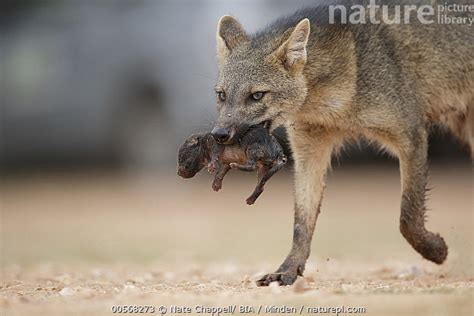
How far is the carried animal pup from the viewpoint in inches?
294

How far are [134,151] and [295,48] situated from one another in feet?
37.1

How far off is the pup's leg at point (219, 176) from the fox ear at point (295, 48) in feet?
3.67

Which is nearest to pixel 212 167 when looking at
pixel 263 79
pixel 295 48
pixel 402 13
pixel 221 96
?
pixel 221 96

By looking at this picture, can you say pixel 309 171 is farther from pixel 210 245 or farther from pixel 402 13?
pixel 210 245

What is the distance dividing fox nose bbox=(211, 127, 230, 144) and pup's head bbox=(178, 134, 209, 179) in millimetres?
363

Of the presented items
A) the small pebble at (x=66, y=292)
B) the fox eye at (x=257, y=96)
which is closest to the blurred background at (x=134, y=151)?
the fox eye at (x=257, y=96)

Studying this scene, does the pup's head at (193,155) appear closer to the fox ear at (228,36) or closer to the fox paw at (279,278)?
the fox ear at (228,36)

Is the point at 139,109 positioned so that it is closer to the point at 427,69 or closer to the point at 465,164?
the point at 465,164

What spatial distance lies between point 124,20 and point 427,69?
10.7m

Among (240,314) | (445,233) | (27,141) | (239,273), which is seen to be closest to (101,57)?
(27,141)

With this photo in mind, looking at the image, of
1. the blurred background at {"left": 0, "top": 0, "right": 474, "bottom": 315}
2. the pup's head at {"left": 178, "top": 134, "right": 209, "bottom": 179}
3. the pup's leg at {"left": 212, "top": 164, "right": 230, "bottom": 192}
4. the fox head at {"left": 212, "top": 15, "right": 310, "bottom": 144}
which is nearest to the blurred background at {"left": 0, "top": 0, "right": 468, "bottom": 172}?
the blurred background at {"left": 0, "top": 0, "right": 474, "bottom": 315}

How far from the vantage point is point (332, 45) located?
843 cm

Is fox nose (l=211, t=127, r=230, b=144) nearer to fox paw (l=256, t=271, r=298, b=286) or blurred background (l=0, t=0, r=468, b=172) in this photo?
fox paw (l=256, t=271, r=298, b=286)

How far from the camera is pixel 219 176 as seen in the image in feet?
24.8
